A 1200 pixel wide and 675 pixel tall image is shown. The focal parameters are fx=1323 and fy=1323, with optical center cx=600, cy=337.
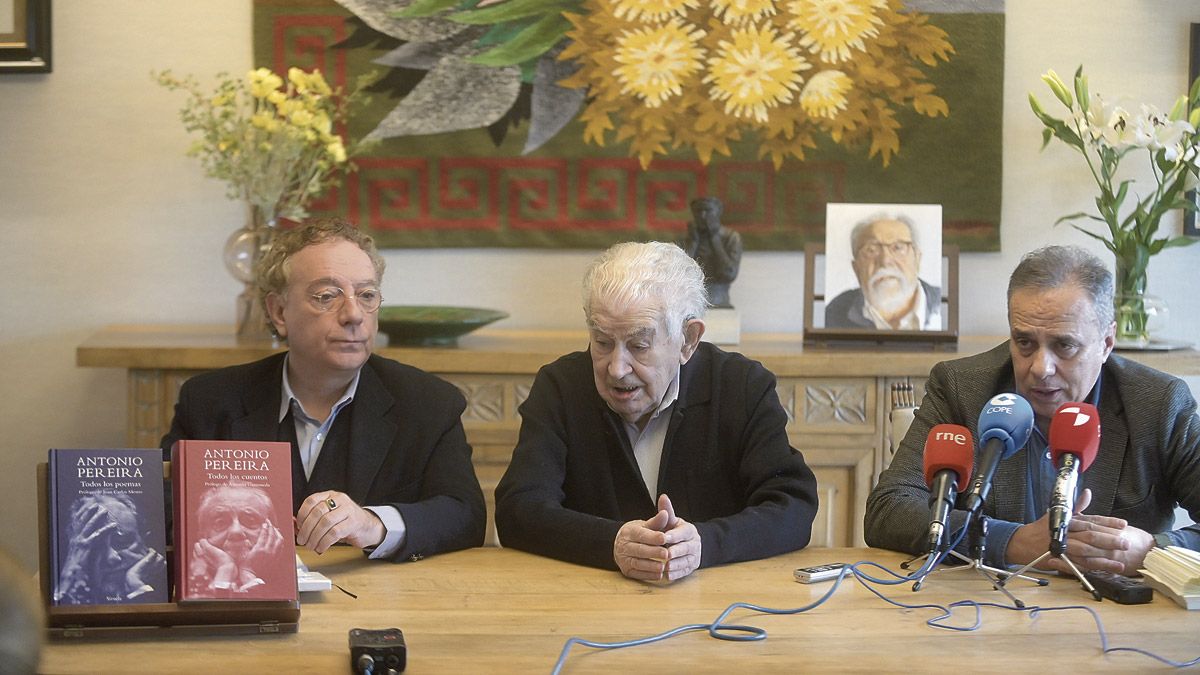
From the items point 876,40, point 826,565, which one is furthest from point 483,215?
point 826,565

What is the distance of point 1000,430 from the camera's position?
1997mm

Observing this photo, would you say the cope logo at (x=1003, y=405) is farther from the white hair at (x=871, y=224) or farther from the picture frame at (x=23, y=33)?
the picture frame at (x=23, y=33)

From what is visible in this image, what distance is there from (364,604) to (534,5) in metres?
2.24

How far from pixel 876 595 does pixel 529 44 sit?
2.21m

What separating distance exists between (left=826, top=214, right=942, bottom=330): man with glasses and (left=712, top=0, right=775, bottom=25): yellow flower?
0.69m

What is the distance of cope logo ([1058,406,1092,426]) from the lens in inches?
77.4

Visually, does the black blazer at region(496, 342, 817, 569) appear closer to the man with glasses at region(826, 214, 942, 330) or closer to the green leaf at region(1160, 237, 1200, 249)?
the man with glasses at region(826, 214, 942, 330)

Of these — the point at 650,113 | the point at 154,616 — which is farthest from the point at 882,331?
the point at 154,616

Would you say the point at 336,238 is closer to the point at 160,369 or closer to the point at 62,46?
the point at 160,369

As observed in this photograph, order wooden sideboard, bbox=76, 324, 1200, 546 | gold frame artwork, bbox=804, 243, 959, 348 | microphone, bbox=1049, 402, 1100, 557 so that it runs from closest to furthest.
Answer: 1. microphone, bbox=1049, 402, 1100, 557
2. wooden sideboard, bbox=76, 324, 1200, 546
3. gold frame artwork, bbox=804, 243, 959, 348

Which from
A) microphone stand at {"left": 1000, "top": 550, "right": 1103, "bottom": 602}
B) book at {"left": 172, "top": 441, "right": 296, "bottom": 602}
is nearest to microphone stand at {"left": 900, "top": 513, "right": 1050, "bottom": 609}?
microphone stand at {"left": 1000, "top": 550, "right": 1103, "bottom": 602}

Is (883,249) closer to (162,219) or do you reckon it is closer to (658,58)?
(658,58)

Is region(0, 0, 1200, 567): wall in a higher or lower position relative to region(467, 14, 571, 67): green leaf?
lower

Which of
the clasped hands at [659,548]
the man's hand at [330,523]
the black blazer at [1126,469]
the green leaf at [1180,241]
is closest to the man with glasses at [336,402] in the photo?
the man's hand at [330,523]
